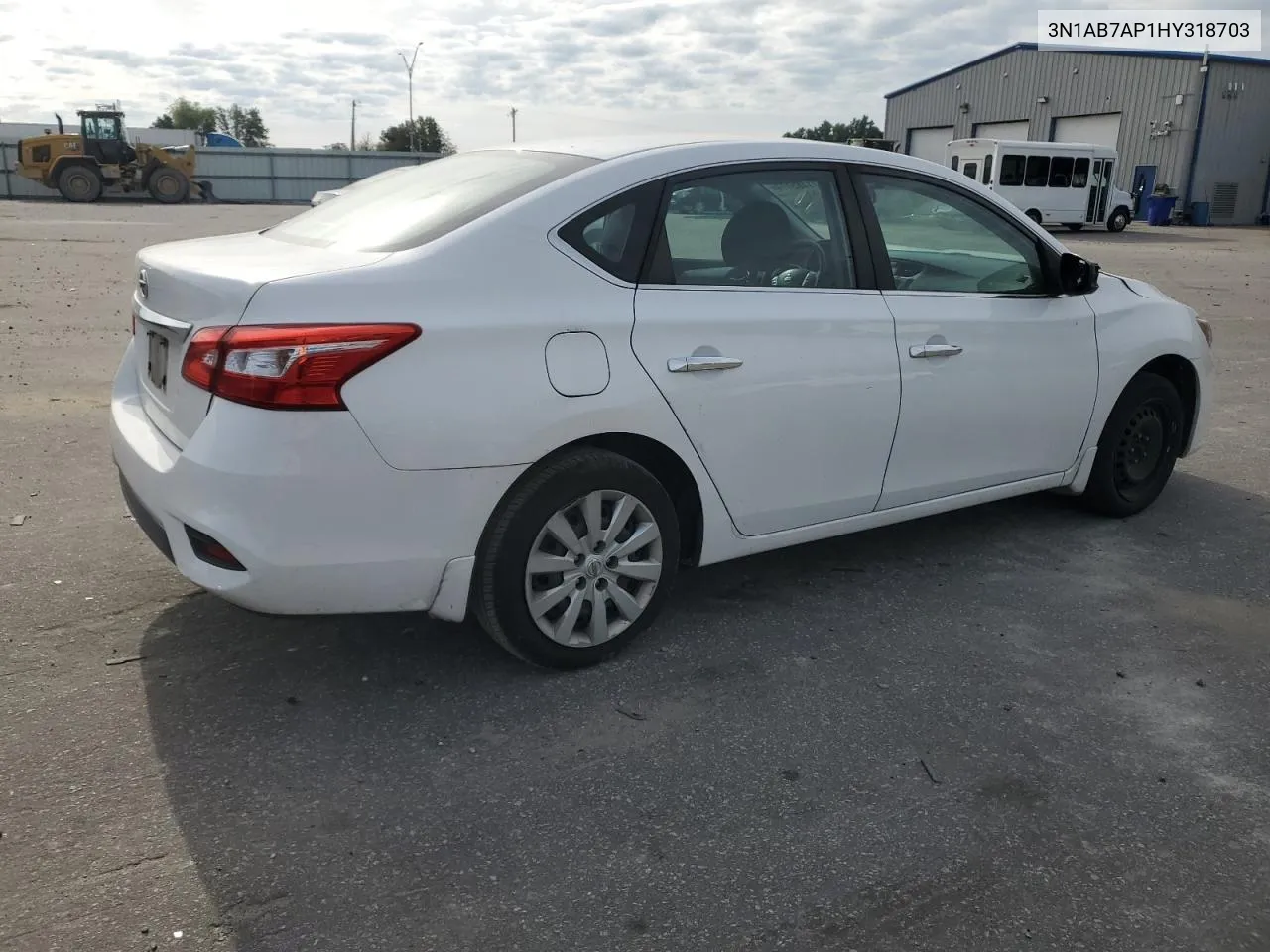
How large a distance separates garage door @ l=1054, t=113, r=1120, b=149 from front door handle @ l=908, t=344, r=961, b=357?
44.7 metres

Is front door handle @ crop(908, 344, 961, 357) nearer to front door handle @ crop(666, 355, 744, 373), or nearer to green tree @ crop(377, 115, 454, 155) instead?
front door handle @ crop(666, 355, 744, 373)

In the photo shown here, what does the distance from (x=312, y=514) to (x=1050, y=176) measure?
32809 mm

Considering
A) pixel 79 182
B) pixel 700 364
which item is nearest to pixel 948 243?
pixel 700 364

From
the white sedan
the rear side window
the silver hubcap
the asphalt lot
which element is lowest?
the asphalt lot

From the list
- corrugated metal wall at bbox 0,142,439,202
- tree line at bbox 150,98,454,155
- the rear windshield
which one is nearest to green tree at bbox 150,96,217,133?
tree line at bbox 150,98,454,155

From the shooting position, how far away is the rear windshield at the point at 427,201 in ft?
10.6

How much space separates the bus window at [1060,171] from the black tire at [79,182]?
3128cm

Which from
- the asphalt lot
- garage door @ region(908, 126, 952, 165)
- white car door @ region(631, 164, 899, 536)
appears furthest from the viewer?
garage door @ region(908, 126, 952, 165)

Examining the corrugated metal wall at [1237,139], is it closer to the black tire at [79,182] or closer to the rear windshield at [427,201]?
the black tire at [79,182]

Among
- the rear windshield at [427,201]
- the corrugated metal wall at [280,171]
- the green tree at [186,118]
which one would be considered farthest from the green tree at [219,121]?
the rear windshield at [427,201]

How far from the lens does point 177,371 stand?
3.05 m

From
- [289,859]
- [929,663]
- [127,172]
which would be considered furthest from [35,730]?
[127,172]

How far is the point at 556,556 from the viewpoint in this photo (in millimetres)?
3281

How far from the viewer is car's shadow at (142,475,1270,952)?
7.90ft
